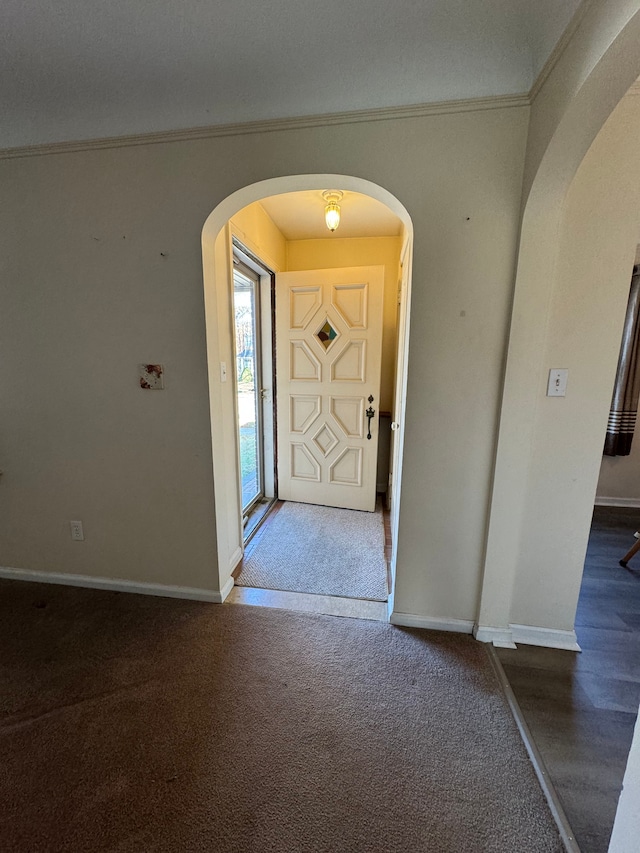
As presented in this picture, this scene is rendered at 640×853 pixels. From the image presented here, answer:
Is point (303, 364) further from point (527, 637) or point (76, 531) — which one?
Result: point (527, 637)

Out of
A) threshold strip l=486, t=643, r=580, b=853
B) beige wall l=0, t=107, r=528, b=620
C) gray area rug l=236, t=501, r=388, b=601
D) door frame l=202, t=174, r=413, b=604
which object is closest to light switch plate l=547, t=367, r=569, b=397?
beige wall l=0, t=107, r=528, b=620

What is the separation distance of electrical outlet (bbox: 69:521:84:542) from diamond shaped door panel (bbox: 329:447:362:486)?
1.81 m

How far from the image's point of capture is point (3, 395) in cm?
182

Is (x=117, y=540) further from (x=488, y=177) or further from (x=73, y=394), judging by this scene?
(x=488, y=177)

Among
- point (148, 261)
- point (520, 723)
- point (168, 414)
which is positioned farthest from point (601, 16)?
point (520, 723)

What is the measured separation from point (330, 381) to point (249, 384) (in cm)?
72

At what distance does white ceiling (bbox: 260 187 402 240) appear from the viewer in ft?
7.56

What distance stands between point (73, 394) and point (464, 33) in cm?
219

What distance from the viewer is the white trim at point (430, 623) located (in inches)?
65.2

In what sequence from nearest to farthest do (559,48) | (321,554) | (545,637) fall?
(559,48) → (545,637) → (321,554)

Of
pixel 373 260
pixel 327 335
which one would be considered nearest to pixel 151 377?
pixel 327 335

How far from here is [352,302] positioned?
2.71m

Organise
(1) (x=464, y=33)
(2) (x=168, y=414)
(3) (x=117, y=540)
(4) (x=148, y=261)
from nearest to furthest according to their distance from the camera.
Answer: (1) (x=464, y=33)
(4) (x=148, y=261)
(2) (x=168, y=414)
(3) (x=117, y=540)

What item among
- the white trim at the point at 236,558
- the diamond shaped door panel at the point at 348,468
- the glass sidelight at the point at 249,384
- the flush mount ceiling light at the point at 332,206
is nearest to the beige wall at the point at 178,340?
the white trim at the point at 236,558
